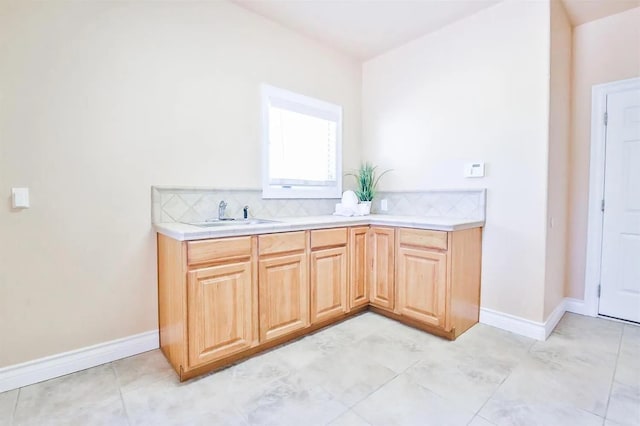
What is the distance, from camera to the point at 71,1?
6.19 feet

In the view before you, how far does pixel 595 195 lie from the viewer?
2.84 metres

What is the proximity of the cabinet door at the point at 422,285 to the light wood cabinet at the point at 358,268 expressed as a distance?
12.8 inches

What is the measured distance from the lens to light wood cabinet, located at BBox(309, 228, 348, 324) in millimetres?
2457

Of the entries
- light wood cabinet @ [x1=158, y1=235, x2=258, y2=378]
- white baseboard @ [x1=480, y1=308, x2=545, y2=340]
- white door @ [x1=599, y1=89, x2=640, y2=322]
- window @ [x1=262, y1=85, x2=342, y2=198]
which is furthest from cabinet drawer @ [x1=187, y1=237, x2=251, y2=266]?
white door @ [x1=599, y1=89, x2=640, y2=322]

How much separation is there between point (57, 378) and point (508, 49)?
3.91m

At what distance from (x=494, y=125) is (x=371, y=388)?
225 centimetres

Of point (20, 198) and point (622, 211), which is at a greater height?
point (20, 198)

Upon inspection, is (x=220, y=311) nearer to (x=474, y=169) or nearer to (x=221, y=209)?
(x=221, y=209)

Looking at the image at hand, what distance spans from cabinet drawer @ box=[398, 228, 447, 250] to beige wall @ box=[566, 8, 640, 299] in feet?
5.18

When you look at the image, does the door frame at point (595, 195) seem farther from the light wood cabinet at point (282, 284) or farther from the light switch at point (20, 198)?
the light switch at point (20, 198)

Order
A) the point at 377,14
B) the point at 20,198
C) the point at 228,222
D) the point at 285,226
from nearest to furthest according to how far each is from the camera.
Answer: the point at 20,198, the point at 285,226, the point at 228,222, the point at 377,14

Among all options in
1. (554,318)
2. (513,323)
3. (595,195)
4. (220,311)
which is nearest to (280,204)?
(220,311)

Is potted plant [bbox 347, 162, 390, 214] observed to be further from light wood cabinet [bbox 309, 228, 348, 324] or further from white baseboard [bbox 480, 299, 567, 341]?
white baseboard [bbox 480, 299, 567, 341]

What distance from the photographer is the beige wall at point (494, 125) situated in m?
2.41
